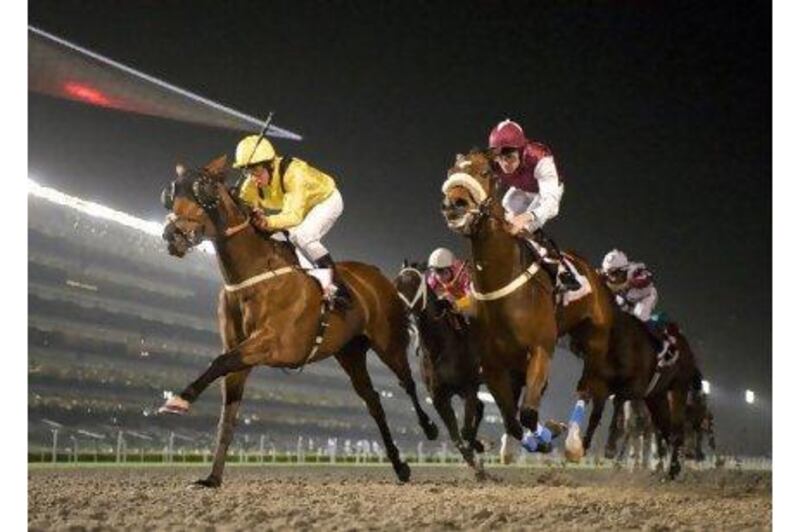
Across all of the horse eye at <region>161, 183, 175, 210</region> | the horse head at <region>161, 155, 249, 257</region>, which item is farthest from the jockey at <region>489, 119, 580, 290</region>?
the horse eye at <region>161, 183, 175, 210</region>

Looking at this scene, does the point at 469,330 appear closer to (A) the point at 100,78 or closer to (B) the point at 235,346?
(B) the point at 235,346

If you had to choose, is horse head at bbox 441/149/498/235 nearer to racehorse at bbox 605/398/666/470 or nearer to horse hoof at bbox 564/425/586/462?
horse hoof at bbox 564/425/586/462

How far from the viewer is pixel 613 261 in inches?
496

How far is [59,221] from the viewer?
28984 mm

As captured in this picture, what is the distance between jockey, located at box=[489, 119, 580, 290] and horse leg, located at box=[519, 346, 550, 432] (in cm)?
83

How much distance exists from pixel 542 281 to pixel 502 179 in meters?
1.07

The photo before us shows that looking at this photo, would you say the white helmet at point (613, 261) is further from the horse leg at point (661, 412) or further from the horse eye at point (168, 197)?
the horse eye at point (168, 197)

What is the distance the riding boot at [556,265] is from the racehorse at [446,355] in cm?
228

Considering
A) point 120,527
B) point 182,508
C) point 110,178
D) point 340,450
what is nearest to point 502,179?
point 182,508

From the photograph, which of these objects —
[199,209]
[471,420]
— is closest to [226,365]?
[199,209]

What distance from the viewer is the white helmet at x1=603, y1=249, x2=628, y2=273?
12.6 m

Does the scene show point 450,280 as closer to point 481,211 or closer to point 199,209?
point 481,211

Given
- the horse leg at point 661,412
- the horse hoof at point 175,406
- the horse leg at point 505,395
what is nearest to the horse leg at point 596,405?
the horse leg at point 505,395

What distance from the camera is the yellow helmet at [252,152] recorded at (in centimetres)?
877
